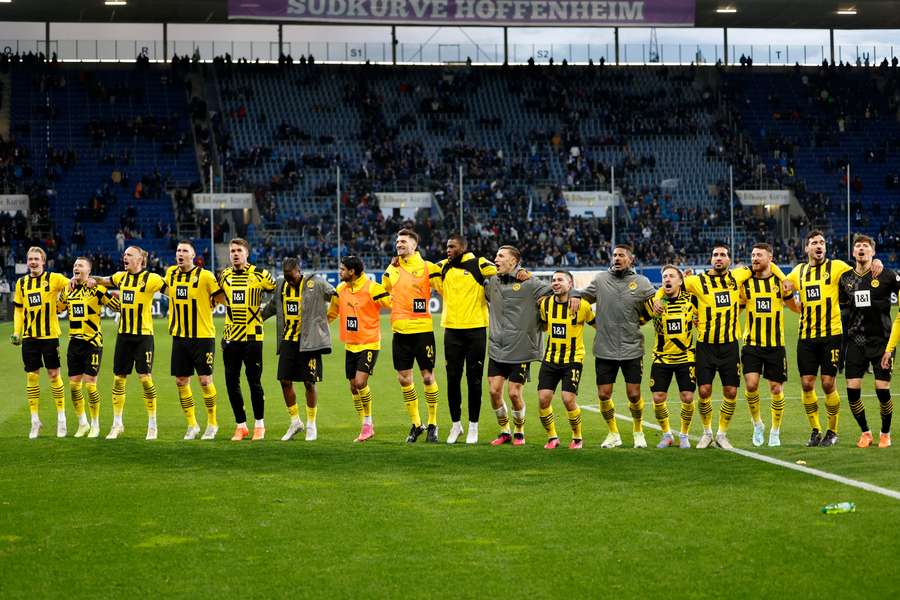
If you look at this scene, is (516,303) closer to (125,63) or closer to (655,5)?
(655,5)

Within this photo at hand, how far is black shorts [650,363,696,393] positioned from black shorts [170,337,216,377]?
15.9 ft

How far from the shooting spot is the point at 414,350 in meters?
13.6

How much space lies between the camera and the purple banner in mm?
47625

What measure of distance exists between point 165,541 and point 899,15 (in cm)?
5618

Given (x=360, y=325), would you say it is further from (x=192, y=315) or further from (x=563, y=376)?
(x=563, y=376)

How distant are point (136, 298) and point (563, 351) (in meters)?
4.90

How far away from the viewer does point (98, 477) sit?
11.2 meters

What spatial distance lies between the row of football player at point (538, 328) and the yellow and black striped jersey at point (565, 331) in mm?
13

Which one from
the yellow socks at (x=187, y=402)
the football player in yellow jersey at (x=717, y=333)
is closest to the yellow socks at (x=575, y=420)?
the football player in yellow jersey at (x=717, y=333)

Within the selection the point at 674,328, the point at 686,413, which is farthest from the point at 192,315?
the point at 686,413

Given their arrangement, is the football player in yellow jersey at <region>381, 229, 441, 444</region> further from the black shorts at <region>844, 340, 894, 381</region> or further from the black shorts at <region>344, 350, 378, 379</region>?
the black shorts at <region>844, 340, 894, 381</region>

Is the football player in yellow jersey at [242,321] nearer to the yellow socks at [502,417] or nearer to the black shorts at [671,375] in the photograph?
the yellow socks at [502,417]

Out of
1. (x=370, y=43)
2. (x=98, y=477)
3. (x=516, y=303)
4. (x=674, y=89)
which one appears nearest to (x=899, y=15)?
(x=674, y=89)

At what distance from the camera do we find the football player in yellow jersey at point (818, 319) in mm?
12703
